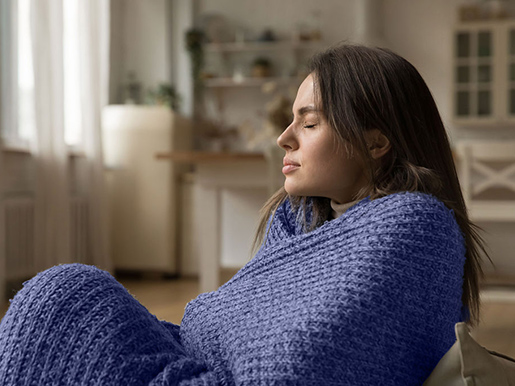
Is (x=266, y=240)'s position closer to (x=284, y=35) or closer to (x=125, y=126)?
(x=125, y=126)

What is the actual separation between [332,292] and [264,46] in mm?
4486

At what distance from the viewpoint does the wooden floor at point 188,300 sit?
2557 millimetres

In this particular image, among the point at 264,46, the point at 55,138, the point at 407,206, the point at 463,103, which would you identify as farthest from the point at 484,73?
the point at 407,206

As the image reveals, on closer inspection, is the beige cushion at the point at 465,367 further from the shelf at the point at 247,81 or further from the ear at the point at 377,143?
the shelf at the point at 247,81

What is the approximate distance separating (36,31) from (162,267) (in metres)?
1.77

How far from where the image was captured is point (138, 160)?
4383mm

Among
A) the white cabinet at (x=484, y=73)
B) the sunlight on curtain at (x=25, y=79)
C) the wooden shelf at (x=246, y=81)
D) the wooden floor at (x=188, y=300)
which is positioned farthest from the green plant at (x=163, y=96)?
the white cabinet at (x=484, y=73)

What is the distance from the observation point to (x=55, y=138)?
3.71m

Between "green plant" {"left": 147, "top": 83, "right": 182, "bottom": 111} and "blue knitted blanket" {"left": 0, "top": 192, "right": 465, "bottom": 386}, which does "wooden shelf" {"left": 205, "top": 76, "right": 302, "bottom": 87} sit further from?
"blue knitted blanket" {"left": 0, "top": 192, "right": 465, "bottom": 386}

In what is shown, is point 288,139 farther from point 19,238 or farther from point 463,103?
point 463,103

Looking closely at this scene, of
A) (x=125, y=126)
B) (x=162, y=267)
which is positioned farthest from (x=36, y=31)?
(x=162, y=267)

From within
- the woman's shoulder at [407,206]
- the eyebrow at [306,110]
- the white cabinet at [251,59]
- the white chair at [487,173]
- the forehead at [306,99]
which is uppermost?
the white cabinet at [251,59]

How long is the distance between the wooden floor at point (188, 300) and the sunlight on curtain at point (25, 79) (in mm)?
1089

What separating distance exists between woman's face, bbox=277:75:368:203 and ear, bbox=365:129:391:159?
0.09ft
